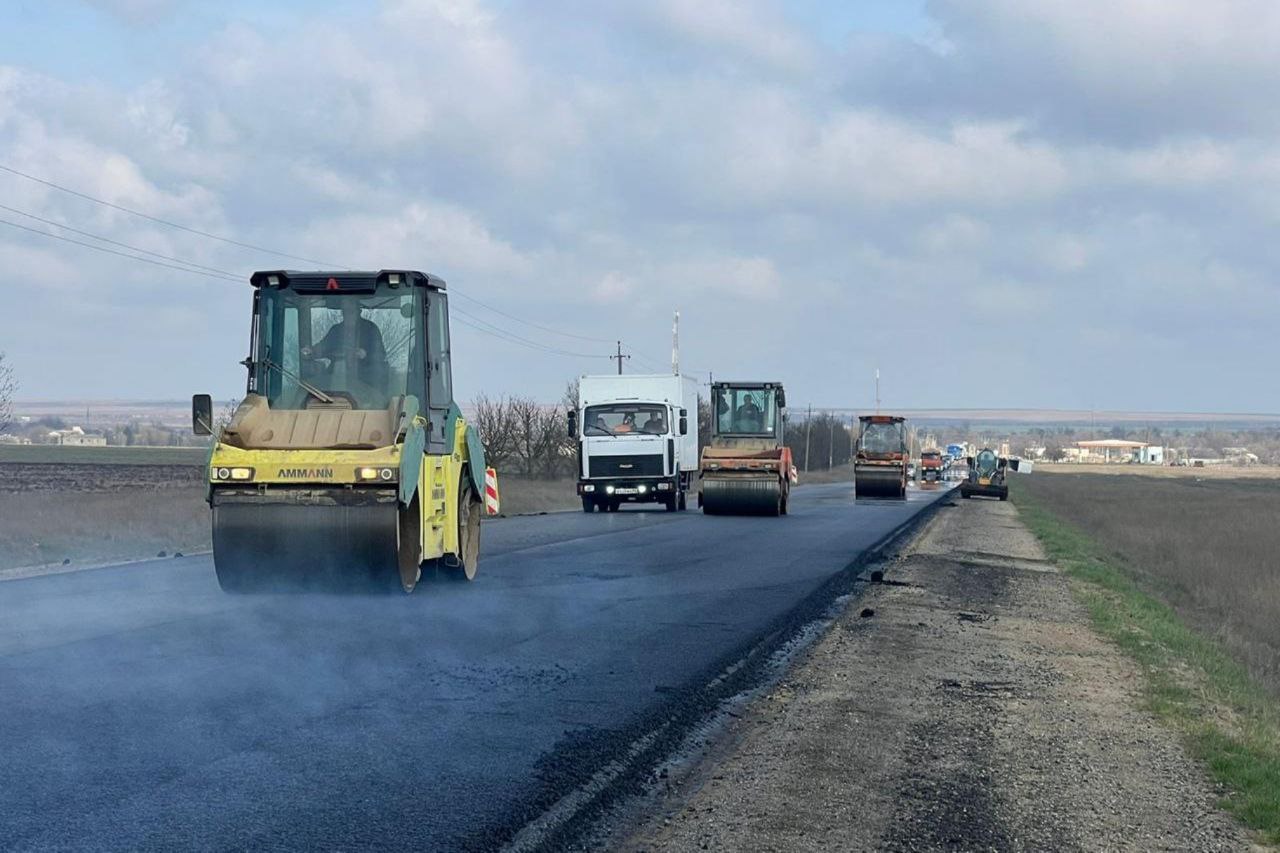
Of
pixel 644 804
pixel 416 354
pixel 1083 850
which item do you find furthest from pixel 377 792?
pixel 416 354

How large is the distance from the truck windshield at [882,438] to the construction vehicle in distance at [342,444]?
33.5 meters

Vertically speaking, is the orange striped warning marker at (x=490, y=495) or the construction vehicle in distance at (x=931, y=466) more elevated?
the orange striped warning marker at (x=490, y=495)

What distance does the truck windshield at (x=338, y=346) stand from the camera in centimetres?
1312

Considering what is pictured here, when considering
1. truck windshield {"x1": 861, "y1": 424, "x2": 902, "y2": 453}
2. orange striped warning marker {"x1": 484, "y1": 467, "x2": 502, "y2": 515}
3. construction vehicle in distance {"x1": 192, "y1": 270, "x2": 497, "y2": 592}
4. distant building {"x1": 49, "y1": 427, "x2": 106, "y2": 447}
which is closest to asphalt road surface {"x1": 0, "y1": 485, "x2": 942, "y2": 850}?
construction vehicle in distance {"x1": 192, "y1": 270, "x2": 497, "y2": 592}

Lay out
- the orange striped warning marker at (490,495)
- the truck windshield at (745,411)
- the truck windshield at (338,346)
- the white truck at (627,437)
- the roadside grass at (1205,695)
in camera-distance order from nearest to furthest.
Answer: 1. the roadside grass at (1205,695)
2. the truck windshield at (338,346)
3. the orange striped warning marker at (490,495)
4. the white truck at (627,437)
5. the truck windshield at (745,411)

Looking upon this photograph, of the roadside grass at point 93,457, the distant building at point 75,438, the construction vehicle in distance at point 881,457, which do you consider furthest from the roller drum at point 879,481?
the distant building at point 75,438

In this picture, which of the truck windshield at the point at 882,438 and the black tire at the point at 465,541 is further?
the truck windshield at the point at 882,438

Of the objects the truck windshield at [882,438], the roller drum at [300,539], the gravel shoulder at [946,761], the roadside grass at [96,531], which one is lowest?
the gravel shoulder at [946,761]

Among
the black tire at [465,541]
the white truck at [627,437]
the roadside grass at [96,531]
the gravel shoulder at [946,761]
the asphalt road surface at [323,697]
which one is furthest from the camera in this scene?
the white truck at [627,437]

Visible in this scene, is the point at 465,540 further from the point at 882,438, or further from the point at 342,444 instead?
the point at 882,438

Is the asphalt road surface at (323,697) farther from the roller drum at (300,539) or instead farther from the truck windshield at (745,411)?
the truck windshield at (745,411)

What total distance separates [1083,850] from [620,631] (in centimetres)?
602

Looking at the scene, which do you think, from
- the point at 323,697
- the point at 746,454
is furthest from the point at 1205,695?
the point at 746,454

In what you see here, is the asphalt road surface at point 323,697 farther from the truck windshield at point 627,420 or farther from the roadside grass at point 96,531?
the truck windshield at point 627,420
